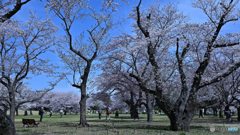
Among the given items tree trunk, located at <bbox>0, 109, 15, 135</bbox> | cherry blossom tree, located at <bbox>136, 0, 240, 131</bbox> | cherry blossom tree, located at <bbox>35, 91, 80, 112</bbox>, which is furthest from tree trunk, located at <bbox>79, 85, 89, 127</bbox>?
cherry blossom tree, located at <bbox>35, 91, 80, 112</bbox>

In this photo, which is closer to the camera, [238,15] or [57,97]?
[238,15]

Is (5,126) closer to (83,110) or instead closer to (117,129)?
(117,129)

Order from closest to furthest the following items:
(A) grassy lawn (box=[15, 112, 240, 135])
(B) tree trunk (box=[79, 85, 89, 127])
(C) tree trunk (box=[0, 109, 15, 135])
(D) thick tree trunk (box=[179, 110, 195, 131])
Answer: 1. (C) tree trunk (box=[0, 109, 15, 135])
2. (A) grassy lawn (box=[15, 112, 240, 135])
3. (D) thick tree trunk (box=[179, 110, 195, 131])
4. (B) tree trunk (box=[79, 85, 89, 127])

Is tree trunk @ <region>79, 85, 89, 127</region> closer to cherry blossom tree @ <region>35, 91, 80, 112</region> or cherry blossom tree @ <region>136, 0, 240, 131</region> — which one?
cherry blossom tree @ <region>136, 0, 240, 131</region>

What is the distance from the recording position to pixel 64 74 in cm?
2159

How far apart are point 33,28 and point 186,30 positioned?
14436 millimetres

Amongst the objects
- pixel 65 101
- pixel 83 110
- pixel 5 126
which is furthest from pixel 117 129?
pixel 65 101

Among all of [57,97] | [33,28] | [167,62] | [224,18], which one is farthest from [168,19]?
[57,97]

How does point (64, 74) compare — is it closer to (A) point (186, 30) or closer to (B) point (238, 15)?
(A) point (186, 30)

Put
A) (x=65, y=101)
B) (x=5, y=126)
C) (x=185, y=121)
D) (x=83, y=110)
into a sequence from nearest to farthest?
(x=5, y=126) < (x=185, y=121) < (x=83, y=110) < (x=65, y=101)

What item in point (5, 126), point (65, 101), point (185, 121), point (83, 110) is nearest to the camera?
point (5, 126)

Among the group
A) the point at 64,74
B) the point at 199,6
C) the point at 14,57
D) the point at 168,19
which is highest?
the point at 168,19

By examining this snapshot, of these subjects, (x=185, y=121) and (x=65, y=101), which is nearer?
(x=185, y=121)

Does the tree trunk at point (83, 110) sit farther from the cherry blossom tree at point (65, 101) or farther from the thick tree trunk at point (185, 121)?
the cherry blossom tree at point (65, 101)
